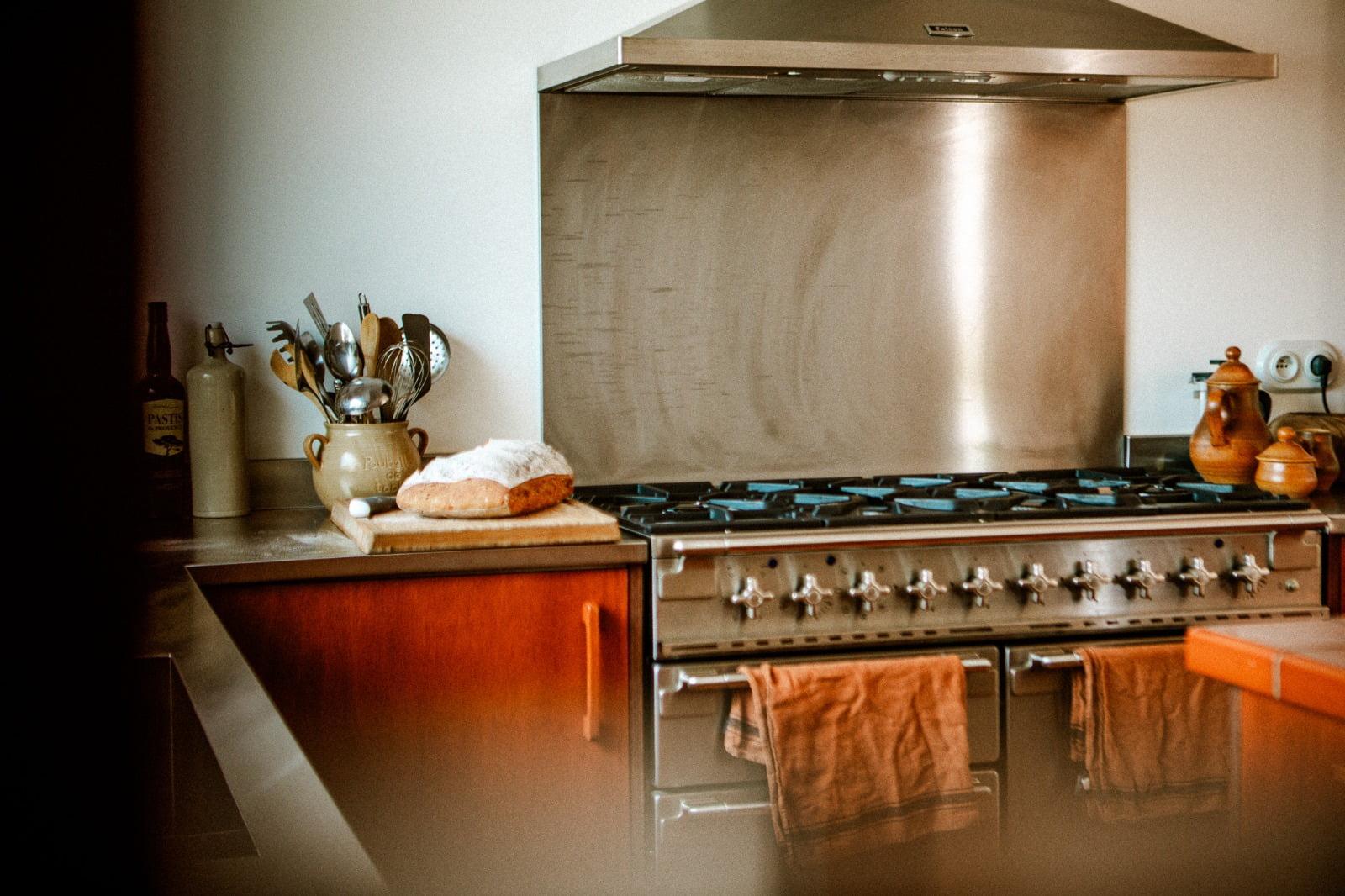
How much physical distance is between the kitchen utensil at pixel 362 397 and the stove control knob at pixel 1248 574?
135 cm

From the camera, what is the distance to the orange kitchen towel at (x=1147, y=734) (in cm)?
186

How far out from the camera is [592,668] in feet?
5.77

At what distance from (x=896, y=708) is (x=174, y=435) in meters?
1.24

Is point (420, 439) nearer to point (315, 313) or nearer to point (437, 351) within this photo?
point (437, 351)

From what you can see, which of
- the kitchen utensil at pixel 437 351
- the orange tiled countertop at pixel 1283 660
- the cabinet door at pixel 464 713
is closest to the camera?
the orange tiled countertop at pixel 1283 660

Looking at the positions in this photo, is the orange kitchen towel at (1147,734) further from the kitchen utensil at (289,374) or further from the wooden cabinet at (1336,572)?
the kitchen utensil at (289,374)

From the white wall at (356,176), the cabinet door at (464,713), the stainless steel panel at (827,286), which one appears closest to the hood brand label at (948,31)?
the stainless steel panel at (827,286)

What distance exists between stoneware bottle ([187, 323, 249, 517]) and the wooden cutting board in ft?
1.18

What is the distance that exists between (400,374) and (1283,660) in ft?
4.91

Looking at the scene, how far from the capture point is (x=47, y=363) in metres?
1.18

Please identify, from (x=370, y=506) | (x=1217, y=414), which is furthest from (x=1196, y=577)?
(x=370, y=506)

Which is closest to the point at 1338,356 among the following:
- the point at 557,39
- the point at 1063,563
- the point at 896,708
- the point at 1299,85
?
the point at 1299,85

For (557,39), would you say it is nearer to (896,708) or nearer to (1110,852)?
(896,708)

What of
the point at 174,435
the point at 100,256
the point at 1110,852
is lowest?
the point at 1110,852
